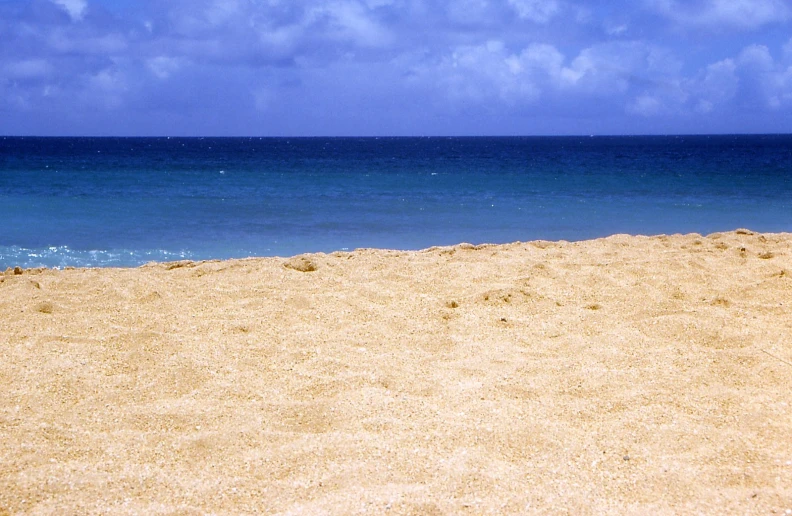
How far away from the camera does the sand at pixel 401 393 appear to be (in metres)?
2.61

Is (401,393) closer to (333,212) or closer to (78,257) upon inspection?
(78,257)

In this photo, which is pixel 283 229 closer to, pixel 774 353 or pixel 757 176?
pixel 774 353

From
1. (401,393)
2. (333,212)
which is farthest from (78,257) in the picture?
(401,393)

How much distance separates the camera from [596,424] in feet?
10.3

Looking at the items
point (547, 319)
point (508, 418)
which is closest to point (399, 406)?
point (508, 418)

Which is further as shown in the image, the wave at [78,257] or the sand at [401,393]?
the wave at [78,257]

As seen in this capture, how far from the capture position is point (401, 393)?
11.4ft

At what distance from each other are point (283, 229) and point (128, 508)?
1014 centimetres

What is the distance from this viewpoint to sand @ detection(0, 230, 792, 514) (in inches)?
103

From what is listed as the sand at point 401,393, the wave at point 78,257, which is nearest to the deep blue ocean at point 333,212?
the wave at point 78,257

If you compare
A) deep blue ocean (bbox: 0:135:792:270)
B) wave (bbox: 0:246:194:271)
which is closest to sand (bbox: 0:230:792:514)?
wave (bbox: 0:246:194:271)

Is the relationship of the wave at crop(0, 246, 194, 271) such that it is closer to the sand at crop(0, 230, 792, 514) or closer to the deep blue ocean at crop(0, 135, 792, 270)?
the deep blue ocean at crop(0, 135, 792, 270)

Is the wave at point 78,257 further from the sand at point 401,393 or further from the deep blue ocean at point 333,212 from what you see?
the sand at point 401,393

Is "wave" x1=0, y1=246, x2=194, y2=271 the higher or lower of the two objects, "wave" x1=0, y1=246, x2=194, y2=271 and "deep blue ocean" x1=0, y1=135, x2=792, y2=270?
the lower
